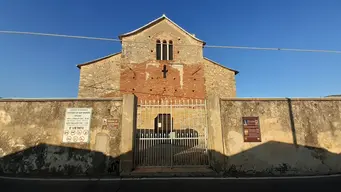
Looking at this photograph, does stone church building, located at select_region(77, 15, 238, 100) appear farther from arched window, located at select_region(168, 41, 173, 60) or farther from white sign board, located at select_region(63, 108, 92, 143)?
white sign board, located at select_region(63, 108, 92, 143)

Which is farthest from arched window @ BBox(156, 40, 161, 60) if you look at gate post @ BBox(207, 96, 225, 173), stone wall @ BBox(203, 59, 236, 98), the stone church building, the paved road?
the paved road

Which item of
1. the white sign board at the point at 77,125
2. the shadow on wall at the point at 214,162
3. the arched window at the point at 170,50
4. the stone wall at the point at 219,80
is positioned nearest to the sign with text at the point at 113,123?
the white sign board at the point at 77,125

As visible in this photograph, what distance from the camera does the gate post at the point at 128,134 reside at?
7.99 meters

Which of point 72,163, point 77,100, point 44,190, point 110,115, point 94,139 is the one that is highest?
point 77,100

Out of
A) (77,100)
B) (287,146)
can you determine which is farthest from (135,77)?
(287,146)

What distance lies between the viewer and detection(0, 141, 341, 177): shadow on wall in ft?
26.4

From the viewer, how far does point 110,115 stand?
8.61 meters

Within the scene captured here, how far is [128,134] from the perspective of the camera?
27.2ft

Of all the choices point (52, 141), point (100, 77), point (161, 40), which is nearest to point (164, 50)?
point (161, 40)

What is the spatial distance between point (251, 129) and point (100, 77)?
1467 cm

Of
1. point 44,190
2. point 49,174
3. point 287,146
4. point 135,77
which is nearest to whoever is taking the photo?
point 44,190

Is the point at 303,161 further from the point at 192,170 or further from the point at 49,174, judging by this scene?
the point at 49,174

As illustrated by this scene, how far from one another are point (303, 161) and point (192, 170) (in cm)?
412

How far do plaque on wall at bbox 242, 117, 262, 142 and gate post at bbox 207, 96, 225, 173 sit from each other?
957 mm
